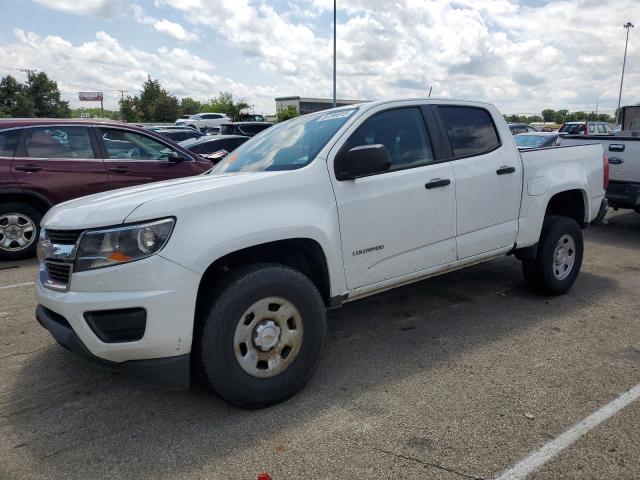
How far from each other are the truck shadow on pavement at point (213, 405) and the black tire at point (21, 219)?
3283 mm

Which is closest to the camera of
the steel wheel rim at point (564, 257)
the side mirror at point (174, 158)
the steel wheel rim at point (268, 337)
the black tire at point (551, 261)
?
the steel wheel rim at point (268, 337)

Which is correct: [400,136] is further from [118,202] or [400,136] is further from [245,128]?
[245,128]

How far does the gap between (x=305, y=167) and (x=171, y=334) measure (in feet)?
4.38

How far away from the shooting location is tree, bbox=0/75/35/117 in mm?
56378

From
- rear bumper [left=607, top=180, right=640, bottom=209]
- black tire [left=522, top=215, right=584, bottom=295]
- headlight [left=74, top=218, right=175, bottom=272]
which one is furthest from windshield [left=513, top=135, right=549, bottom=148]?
headlight [left=74, top=218, right=175, bottom=272]

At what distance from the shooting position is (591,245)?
750 cm

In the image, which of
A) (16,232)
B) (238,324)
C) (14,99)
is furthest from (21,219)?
(14,99)

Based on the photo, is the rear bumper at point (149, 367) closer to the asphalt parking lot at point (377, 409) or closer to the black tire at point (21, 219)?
the asphalt parking lot at point (377, 409)

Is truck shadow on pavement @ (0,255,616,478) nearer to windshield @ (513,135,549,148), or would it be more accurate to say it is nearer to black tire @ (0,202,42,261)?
black tire @ (0,202,42,261)

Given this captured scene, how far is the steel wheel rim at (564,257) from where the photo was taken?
4996 mm

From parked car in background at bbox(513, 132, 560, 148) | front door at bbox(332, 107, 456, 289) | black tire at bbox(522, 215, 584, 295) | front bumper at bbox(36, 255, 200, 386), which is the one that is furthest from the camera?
parked car in background at bbox(513, 132, 560, 148)

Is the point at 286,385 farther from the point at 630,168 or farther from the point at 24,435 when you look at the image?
the point at 630,168

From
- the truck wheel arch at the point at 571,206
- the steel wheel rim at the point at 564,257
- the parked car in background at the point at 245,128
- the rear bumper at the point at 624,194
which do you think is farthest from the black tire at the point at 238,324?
the parked car in background at the point at 245,128

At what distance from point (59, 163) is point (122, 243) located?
4.86 metres
